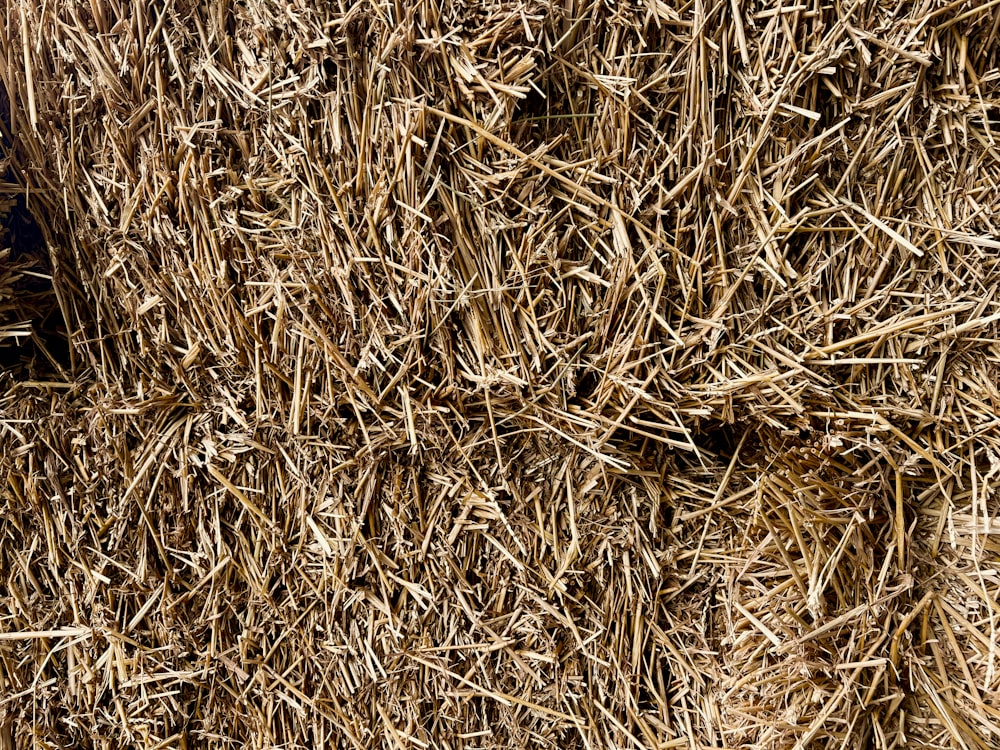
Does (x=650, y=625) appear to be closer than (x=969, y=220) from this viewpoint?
No

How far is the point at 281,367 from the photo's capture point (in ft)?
3.45

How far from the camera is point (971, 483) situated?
3.15ft

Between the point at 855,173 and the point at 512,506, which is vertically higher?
the point at 855,173

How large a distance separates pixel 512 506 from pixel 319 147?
53 cm

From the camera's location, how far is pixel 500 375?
0.99 metres

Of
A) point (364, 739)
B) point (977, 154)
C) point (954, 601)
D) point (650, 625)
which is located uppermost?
point (977, 154)

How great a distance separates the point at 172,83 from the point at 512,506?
0.71 metres

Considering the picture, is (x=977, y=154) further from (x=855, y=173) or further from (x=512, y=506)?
(x=512, y=506)

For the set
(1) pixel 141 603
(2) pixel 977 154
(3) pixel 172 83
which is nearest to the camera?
(2) pixel 977 154

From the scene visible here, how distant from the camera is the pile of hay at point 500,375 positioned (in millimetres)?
922

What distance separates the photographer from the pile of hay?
3.03ft

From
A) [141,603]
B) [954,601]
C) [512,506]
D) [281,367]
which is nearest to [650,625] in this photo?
[512,506]

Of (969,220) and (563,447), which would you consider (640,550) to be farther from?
(969,220)

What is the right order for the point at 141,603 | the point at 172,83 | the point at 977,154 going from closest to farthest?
the point at 977,154
the point at 172,83
the point at 141,603
